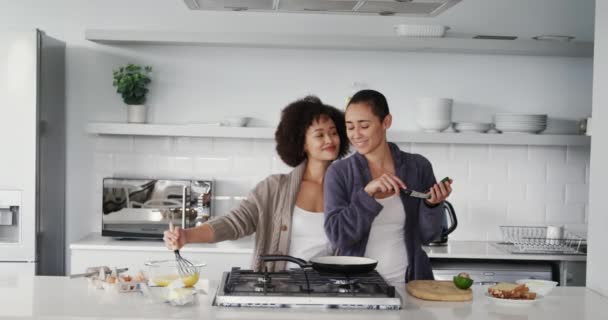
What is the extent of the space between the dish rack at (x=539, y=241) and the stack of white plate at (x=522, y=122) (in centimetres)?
65

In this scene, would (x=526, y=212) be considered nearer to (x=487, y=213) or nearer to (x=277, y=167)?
(x=487, y=213)

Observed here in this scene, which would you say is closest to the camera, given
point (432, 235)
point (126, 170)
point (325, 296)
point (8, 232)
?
point (325, 296)

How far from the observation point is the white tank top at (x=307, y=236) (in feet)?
11.0

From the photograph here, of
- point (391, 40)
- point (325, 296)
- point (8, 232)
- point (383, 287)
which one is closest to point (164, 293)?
point (325, 296)

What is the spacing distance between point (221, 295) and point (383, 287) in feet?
1.89

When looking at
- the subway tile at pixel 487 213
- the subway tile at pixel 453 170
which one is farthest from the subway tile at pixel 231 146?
the subway tile at pixel 487 213

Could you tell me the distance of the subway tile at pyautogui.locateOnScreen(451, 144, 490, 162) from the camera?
540cm

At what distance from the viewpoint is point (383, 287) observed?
9.30 feet

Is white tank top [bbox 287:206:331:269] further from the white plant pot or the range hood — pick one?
the white plant pot

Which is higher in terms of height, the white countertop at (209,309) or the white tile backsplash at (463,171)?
the white tile backsplash at (463,171)

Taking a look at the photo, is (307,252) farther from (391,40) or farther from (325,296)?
(391,40)

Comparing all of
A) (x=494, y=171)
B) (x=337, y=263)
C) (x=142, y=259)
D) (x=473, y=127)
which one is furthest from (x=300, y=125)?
(x=494, y=171)

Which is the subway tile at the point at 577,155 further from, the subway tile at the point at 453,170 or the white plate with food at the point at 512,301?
the white plate with food at the point at 512,301

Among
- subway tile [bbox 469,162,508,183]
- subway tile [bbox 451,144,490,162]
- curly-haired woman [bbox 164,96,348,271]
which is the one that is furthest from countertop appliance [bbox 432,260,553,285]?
curly-haired woman [bbox 164,96,348,271]
